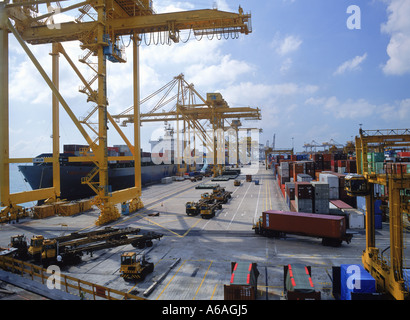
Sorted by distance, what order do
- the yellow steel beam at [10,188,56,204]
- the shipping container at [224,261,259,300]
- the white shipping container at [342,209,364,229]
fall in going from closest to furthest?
1. the shipping container at [224,261,259,300]
2. the white shipping container at [342,209,364,229]
3. the yellow steel beam at [10,188,56,204]

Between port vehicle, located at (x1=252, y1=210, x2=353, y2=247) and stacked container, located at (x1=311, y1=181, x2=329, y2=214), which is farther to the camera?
stacked container, located at (x1=311, y1=181, x2=329, y2=214)

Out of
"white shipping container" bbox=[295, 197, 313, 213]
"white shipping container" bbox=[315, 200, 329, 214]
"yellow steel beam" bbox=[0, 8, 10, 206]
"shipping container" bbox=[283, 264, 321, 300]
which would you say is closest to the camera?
"shipping container" bbox=[283, 264, 321, 300]

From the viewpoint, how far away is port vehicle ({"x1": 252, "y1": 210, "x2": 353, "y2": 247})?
19.8m

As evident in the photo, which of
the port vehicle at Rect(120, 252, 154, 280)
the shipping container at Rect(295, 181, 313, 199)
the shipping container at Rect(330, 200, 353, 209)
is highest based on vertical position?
the shipping container at Rect(295, 181, 313, 199)

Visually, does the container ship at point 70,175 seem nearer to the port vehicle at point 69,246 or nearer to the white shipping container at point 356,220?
the port vehicle at point 69,246

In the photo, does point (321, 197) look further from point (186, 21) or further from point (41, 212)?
Answer: point (41, 212)

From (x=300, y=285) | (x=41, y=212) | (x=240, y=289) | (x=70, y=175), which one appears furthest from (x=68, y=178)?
(x=300, y=285)

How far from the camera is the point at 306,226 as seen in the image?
2069 centimetres

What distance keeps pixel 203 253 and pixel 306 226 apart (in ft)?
26.5

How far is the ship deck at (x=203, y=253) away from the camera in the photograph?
46.1 ft

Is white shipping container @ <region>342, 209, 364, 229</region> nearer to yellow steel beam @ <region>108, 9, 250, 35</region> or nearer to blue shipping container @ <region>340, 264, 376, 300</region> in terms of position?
blue shipping container @ <region>340, 264, 376, 300</region>

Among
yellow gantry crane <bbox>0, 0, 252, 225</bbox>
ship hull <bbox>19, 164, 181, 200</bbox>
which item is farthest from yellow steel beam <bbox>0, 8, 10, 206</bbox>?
ship hull <bbox>19, 164, 181, 200</bbox>

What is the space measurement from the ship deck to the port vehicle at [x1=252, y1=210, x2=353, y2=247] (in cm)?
62
